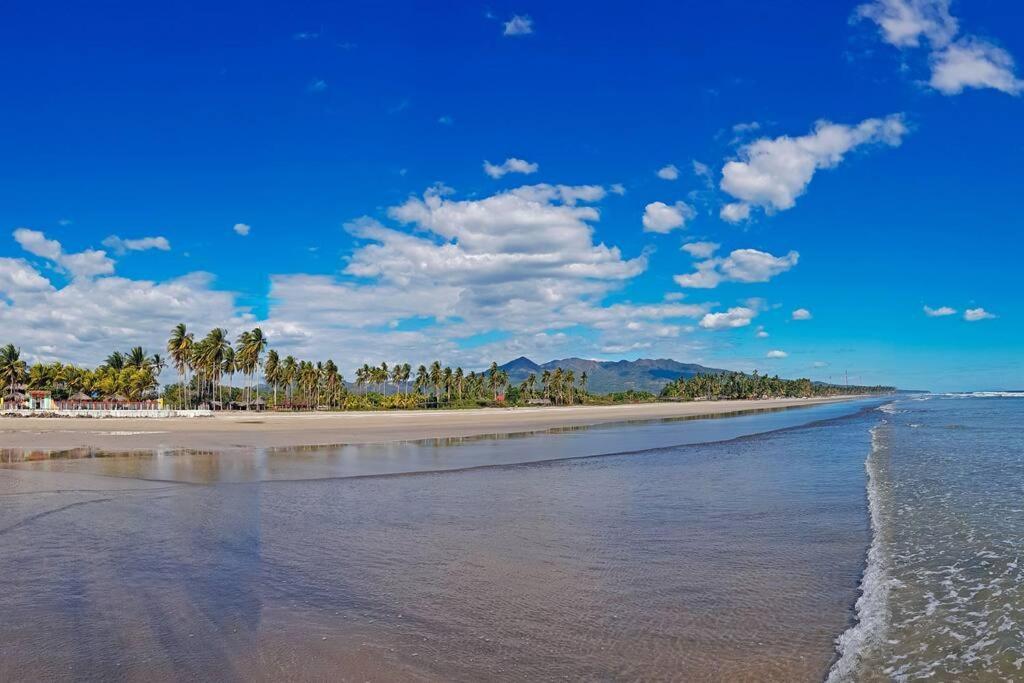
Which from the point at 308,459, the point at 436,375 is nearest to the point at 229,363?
the point at 436,375

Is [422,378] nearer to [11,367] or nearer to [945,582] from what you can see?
[11,367]

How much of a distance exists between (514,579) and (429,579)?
1.01 m

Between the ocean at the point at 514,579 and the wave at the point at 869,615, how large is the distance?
0.10ft

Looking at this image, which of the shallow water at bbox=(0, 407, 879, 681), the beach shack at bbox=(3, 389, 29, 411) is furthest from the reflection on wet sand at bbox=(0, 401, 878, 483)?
the beach shack at bbox=(3, 389, 29, 411)

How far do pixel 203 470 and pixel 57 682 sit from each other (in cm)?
1621

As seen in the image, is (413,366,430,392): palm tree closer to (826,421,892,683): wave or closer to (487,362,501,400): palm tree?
(487,362,501,400): palm tree

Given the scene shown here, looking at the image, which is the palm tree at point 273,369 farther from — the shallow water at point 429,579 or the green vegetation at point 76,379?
the shallow water at point 429,579

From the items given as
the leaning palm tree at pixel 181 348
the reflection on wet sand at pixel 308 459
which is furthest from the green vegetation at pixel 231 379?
the reflection on wet sand at pixel 308 459

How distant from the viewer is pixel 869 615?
21.2 feet

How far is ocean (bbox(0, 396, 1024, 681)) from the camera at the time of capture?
530 cm

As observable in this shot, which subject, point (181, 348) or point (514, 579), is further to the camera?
point (181, 348)

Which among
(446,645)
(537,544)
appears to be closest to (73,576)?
(446,645)

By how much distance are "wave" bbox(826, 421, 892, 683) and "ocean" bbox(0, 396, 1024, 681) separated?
0.10 feet

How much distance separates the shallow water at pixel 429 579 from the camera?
5.28 m
